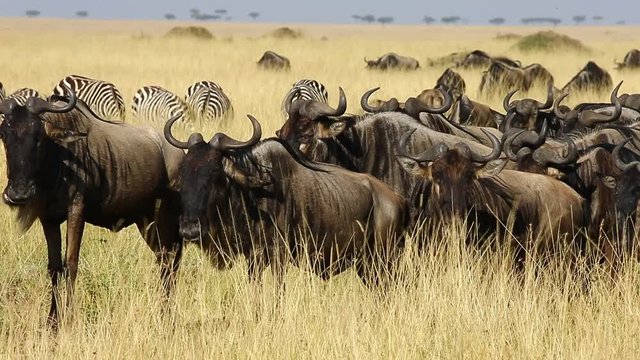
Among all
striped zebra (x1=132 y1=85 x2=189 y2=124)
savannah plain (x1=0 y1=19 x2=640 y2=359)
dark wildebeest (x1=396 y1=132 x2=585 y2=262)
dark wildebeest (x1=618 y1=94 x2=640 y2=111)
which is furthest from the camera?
striped zebra (x1=132 y1=85 x2=189 y2=124)

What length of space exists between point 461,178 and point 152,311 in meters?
2.19

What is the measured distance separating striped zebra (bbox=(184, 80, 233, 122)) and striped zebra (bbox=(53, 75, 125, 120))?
3.34 ft

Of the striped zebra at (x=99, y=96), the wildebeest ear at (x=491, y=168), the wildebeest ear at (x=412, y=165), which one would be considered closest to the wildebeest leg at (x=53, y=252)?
the wildebeest ear at (x=412, y=165)

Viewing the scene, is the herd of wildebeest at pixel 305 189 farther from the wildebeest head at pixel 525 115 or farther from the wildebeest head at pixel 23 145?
the wildebeest head at pixel 525 115

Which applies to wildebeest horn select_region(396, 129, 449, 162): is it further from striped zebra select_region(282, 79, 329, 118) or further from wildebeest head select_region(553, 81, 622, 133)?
striped zebra select_region(282, 79, 329, 118)

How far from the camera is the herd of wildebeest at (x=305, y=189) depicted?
6398 mm

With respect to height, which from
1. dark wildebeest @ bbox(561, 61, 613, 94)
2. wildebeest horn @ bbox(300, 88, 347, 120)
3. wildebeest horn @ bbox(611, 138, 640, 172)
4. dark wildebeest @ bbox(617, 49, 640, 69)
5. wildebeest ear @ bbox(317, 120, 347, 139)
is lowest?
dark wildebeest @ bbox(617, 49, 640, 69)

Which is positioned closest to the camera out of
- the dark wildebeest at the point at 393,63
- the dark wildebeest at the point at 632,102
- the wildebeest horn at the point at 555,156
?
the wildebeest horn at the point at 555,156

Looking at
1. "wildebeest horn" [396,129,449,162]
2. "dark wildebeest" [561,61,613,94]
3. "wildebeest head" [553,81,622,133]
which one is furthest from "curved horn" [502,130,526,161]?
"dark wildebeest" [561,61,613,94]

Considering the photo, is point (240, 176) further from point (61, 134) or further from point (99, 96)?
point (99, 96)

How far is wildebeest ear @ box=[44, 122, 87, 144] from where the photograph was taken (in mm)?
6516

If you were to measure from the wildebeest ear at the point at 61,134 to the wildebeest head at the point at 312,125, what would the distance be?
1793 millimetres

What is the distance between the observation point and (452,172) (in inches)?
270

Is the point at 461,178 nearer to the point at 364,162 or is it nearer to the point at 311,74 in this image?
the point at 364,162
